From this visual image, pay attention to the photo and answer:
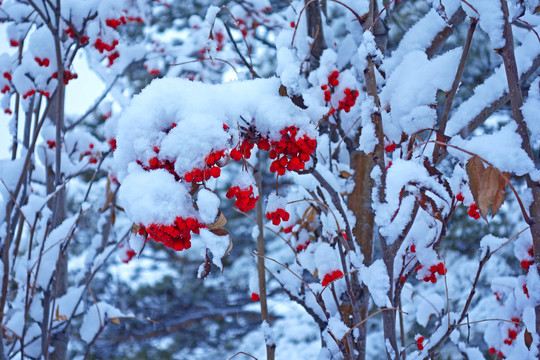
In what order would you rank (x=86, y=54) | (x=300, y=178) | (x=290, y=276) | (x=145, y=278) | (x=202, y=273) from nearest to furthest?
(x=202, y=273), (x=300, y=178), (x=290, y=276), (x=86, y=54), (x=145, y=278)

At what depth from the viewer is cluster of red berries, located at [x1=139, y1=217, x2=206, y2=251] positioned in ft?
3.17

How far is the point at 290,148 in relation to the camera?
3.67 feet

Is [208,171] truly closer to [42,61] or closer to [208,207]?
[208,207]

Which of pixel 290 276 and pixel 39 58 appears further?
pixel 39 58

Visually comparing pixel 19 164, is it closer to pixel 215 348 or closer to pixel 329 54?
pixel 329 54

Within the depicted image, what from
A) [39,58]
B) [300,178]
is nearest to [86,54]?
[39,58]

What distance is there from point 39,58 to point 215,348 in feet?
14.5

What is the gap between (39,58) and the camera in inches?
96.0

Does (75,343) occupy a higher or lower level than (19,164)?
higher

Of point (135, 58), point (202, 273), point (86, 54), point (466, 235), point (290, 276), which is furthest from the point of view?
point (466, 235)

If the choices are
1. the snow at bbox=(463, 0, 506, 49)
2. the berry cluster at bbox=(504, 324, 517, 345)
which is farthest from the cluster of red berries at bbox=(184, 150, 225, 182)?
the berry cluster at bbox=(504, 324, 517, 345)

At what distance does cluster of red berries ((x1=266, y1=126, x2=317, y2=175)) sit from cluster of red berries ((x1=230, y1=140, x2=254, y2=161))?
0.03 m

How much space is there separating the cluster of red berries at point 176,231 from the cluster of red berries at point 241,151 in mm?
183

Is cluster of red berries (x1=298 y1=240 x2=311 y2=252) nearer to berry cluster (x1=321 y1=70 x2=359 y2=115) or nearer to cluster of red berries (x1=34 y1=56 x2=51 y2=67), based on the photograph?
berry cluster (x1=321 y1=70 x2=359 y2=115)
